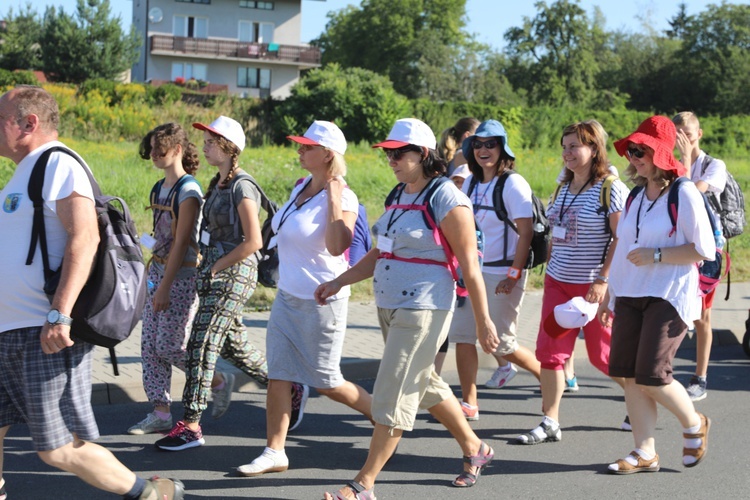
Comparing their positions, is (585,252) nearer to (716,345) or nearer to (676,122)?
(676,122)

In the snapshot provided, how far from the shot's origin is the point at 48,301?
4.04 m

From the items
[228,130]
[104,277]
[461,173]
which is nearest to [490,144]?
[461,173]

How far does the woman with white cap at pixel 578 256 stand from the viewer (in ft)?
19.7

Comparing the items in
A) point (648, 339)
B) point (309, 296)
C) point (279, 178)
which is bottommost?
point (648, 339)

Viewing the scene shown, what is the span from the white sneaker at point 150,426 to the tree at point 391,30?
7555cm

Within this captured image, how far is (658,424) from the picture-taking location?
6582 millimetres

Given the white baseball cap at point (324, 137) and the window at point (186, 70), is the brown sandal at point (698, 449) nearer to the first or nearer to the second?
the white baseball cap at point (324, 137)

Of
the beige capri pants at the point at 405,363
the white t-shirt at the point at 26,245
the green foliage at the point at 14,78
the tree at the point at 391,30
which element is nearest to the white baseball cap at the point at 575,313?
the beige capri pants at the point at 405,363

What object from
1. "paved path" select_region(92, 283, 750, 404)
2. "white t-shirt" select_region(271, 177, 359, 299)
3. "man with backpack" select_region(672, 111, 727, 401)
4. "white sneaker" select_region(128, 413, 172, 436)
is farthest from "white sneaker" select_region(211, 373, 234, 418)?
"man with backpack" select_region(672, 111, 727, 401)

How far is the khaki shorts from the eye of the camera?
6.36 metres

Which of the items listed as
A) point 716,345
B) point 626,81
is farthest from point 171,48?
point 716,345

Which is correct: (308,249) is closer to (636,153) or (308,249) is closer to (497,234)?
(497,234)

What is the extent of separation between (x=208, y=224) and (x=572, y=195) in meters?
2.29

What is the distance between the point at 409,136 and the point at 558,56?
78682 mm
